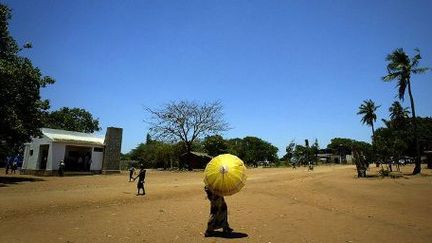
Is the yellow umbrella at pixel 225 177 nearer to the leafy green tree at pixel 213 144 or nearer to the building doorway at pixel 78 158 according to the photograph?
the building doorway at pixel 78 158

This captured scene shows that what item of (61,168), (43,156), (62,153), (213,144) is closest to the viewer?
(61,168)

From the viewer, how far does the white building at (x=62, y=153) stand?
36.8 meters

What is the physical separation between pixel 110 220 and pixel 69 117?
79.0m

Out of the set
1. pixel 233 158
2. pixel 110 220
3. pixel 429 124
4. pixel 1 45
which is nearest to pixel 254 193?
pixel 110 220

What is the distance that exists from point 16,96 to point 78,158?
17.4m

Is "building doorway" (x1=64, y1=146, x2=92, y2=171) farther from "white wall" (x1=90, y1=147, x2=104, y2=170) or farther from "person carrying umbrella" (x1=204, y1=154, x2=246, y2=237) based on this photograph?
"person carrying umbrella" (x1=204, y1=154, x2=246, y2=237)

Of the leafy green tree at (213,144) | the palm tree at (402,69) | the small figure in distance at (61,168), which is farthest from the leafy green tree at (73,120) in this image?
the palm tree at (402,69)

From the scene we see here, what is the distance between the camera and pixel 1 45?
28141 millimetres

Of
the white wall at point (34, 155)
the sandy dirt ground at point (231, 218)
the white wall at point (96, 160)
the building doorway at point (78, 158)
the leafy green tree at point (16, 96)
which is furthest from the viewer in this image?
the building doorway at point (78, 158)

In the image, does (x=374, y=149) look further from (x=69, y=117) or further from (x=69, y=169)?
(x=69, y=117)

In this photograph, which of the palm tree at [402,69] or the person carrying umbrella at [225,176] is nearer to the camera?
the person carrying umbrella at [225,176]

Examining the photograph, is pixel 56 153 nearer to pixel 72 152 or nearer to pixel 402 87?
pixel 72 152

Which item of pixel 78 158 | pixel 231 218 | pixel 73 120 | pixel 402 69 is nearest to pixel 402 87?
pixel 402 69

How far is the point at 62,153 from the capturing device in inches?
1473
